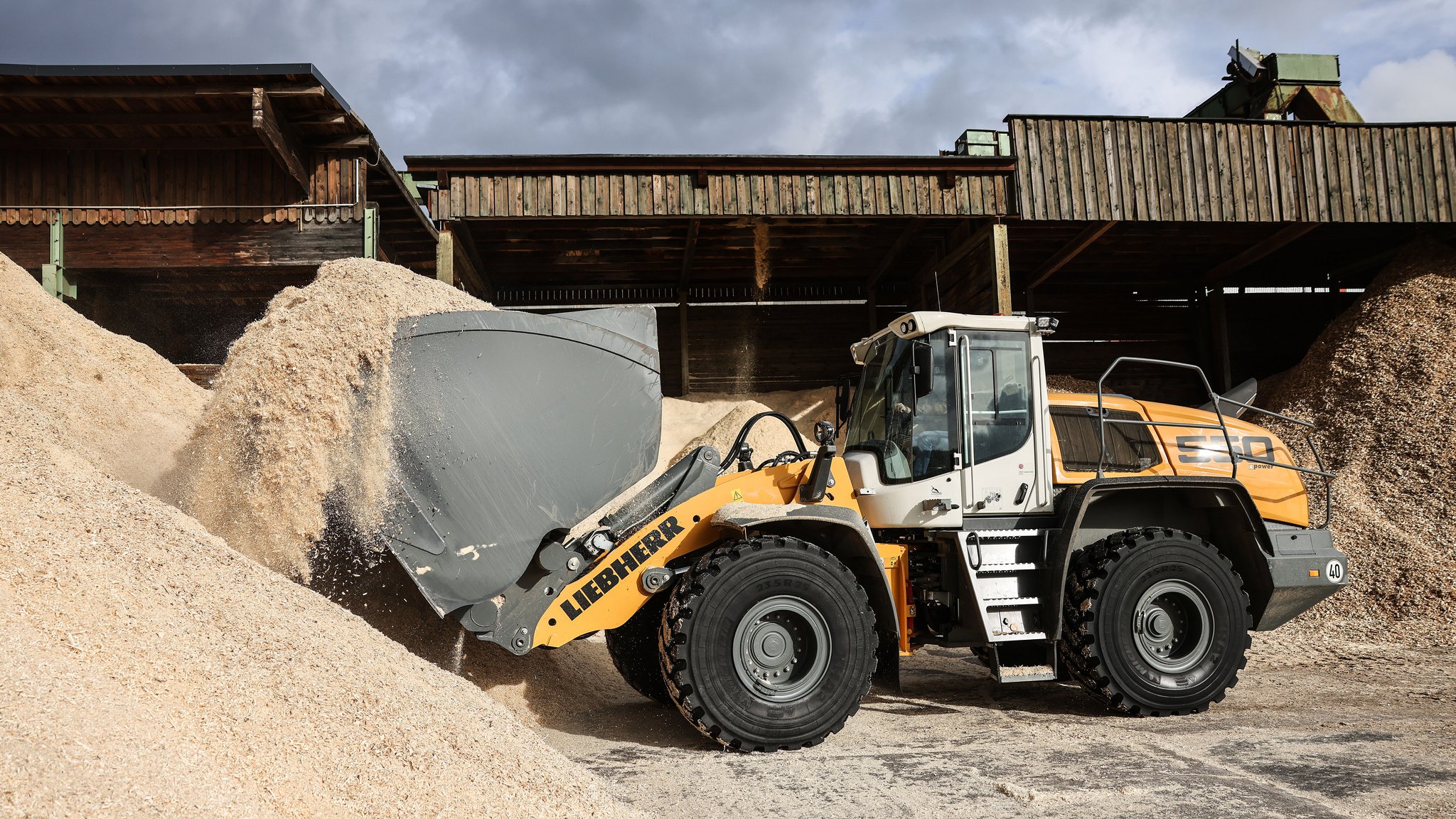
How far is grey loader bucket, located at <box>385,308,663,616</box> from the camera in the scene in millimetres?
4809

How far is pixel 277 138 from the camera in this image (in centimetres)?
1237

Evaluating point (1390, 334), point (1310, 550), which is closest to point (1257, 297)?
point (1390, 334)

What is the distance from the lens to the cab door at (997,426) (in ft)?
19.4

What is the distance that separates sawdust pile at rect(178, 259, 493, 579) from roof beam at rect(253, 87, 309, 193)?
816 cm

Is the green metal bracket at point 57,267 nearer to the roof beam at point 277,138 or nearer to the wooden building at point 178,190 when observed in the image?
the wooden building at point 178,190

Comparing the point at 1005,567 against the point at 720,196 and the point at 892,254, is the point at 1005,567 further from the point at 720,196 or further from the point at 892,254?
the point at 892,254

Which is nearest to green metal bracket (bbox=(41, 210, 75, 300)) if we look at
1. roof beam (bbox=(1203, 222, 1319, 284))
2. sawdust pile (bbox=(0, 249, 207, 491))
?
sawdust pile (bbox=(0, 249, 207, 491))

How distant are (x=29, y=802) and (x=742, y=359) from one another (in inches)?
588

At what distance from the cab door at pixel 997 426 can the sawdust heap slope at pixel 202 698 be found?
3.09m

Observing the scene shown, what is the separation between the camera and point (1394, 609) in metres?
9.14

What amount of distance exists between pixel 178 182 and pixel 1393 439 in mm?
16446

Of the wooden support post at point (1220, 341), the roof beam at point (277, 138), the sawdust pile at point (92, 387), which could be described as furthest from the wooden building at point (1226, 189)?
the sawdust pile at point (92, 387)

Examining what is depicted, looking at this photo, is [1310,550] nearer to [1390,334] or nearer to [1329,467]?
[1329,467]

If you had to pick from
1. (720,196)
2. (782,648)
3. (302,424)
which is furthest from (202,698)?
(720,196)
